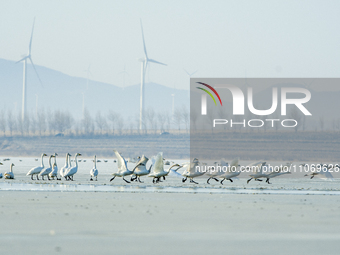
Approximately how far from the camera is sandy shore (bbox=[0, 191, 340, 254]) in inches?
525

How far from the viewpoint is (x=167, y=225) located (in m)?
16.9

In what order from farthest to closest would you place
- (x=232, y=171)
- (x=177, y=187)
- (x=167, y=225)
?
(x=232, y=171) → (x=177, y=187) → (x=167, y=225)

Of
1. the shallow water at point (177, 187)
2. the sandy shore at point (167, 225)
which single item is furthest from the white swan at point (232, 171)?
the sandy shore at point (167, 225)

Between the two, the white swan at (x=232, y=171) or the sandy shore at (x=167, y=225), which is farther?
the white swan at (x=232, y=171)

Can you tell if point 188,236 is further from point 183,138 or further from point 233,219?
point 183,138

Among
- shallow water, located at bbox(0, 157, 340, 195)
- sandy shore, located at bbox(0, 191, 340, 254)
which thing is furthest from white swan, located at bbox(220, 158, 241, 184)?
sandy shore, located at bbox(0, 191, 340, 254)

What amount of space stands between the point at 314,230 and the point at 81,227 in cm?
555

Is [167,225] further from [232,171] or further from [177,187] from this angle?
[232,171]

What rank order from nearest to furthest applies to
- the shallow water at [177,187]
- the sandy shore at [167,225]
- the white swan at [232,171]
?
the sandy shore at [167,225]
the shallow water at [177,187]
the white swan at [232,171]

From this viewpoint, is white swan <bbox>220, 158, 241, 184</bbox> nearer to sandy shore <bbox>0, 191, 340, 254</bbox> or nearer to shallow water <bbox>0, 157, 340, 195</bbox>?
shallow water <bbox>0, 157, 340, 195</bbox>

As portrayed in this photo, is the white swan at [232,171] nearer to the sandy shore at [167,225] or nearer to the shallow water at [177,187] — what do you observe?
the shallow water at [177,187]

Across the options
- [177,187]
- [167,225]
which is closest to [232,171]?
[177,187]

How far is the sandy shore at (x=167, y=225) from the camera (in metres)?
13.3

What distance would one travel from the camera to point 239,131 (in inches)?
6260
